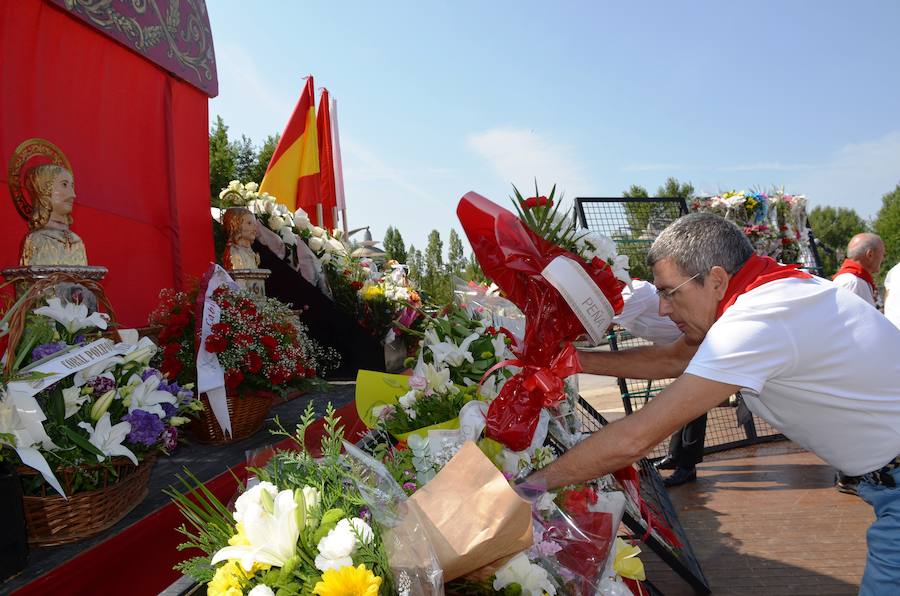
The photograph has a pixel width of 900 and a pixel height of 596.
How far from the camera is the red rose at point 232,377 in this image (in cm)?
260

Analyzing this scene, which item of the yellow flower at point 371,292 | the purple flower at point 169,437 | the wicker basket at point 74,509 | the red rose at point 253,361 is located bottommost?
the wicker basket at point 74,509

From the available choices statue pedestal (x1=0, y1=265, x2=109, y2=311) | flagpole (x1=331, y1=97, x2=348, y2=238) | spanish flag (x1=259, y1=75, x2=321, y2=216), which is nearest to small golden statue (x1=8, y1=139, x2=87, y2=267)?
statue pedestal (x1=0, y1=265, x2=109, y2=311)

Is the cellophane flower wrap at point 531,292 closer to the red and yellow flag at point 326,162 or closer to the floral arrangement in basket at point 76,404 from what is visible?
the floral arrangement in basket at point 76,404

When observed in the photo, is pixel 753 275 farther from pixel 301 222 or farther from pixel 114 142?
pixel 114 142

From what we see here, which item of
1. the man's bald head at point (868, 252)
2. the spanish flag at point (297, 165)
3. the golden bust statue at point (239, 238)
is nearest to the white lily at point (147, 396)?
the golden bust statue at point (239, 238)

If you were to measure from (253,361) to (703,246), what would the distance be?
1.92 metres

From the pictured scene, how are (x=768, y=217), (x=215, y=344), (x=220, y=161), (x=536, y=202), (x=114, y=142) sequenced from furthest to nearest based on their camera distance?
(x=220, y=161) → (x=768, y=217) → (x=114, y=142) → (x=215, y=344) → (x=536, y=202)

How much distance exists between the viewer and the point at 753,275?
1.83 metres

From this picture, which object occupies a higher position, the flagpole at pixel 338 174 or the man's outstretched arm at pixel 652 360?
the flagpole at pixel 338 174

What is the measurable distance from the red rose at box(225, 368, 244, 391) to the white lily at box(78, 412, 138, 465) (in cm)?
87

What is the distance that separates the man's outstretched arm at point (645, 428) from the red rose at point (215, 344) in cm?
167

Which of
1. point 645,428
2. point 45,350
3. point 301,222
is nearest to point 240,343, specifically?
point 45,350

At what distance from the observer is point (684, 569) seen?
2.83 metres

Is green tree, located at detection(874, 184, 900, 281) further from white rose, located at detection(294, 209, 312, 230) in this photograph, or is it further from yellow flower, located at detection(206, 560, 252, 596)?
yellow flower, located at detection(206, 560, 252, 596)
